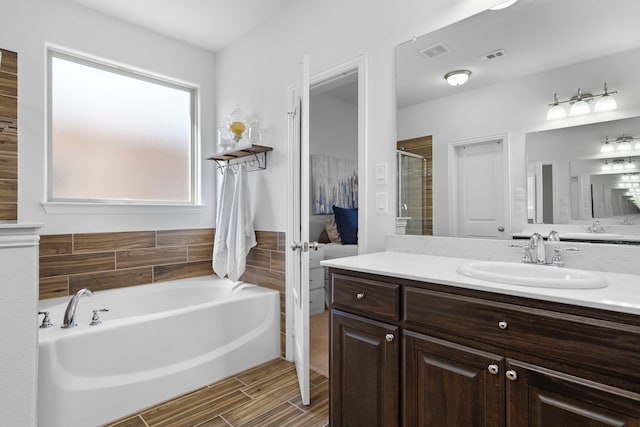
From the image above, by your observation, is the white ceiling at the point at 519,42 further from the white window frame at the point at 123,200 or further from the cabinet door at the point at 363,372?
the white window frame at the point at 123,200

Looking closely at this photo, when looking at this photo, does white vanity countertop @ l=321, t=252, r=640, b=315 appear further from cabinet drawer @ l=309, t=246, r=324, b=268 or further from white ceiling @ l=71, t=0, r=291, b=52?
white ceiling @ l=71, t=0, r=291, b=52

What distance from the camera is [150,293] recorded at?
2730 millimetres

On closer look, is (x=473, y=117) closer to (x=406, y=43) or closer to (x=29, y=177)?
(x=406, y=43)

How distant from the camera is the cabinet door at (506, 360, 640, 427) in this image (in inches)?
32.5

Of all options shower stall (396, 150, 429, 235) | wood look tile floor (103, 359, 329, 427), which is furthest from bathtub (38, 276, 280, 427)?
shower stall (396, 150, 429, 235)

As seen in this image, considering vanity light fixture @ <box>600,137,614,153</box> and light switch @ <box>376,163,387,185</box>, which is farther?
light switch @ <box>376,163,387,185</box>

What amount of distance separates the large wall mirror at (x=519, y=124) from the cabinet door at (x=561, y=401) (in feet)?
2.45

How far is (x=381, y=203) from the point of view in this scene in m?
1.95

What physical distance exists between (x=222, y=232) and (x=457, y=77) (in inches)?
80.8

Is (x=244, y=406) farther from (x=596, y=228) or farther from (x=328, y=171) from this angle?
(x=596, y=228)

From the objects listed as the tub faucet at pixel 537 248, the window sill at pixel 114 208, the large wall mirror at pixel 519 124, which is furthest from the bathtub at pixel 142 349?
the tub faucet at pixel 537 248

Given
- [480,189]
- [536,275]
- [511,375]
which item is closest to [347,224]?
[480,189]

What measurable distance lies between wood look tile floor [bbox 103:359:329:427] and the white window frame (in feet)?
5.04

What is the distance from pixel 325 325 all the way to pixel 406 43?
7.57 ft
